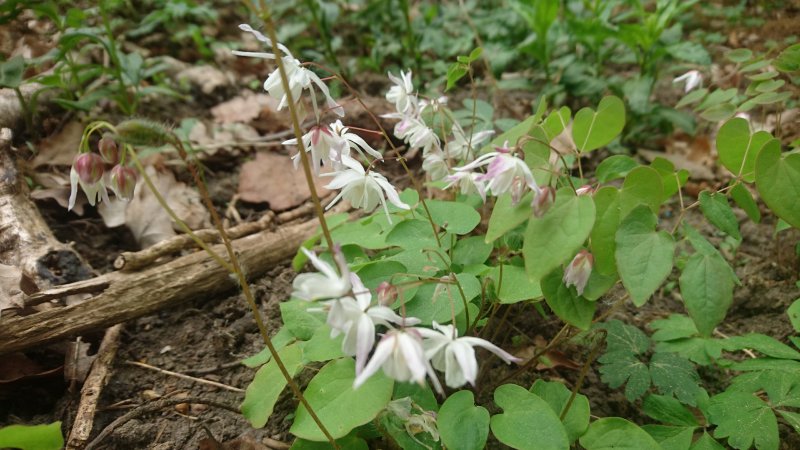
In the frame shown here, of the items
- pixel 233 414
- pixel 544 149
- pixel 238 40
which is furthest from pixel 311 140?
pixel 238 40

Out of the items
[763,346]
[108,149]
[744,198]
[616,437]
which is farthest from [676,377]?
[108,149]

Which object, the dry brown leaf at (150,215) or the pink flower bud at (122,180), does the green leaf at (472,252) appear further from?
the dry brown leaf at (150,215)

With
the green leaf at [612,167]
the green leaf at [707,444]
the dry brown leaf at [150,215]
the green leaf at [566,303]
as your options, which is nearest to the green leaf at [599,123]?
the green leaf at [612,167]

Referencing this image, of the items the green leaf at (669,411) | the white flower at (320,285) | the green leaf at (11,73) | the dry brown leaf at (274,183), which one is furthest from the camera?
the dry brown leaf at (274,183)

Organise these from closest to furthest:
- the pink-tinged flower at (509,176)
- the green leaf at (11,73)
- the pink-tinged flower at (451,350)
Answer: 1. the pink-tinged flower at (451,350)
2. the pink-tinged flower at (509,176)
3. the green leaf at (11,73)

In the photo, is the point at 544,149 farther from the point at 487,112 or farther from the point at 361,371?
the point at 487,112

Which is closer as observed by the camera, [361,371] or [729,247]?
[361,371]

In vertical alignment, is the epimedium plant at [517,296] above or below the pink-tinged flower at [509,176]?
below

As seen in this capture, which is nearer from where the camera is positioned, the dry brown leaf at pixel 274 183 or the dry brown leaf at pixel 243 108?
the dry brown leaf at pixel 274 183
